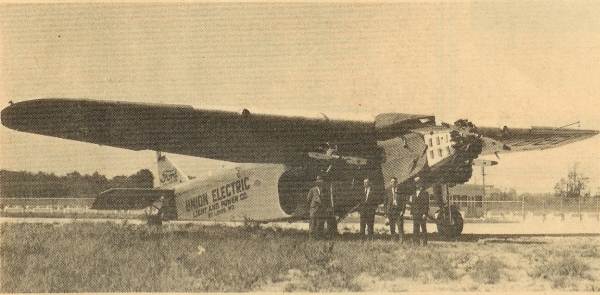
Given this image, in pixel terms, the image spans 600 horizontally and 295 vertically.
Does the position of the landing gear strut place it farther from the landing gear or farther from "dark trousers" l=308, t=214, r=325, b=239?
the landing gear

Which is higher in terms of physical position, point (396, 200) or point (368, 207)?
point (396, 200)

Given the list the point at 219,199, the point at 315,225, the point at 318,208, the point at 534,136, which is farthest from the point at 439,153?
the point at 219,199

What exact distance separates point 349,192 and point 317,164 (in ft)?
3.28

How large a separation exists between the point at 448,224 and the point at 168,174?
918 cm

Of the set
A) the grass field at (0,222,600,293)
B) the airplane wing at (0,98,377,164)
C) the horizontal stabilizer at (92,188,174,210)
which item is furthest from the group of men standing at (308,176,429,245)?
the horizontal stabilizer at (92,188,174,210)

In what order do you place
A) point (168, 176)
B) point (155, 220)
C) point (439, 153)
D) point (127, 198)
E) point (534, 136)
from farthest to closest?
point (168, 176), point (155, 220), point (127, 198), point (534, 136), point (439, 153)

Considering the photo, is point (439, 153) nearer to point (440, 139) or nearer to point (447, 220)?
point (440, 139)

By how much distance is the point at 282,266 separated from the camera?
8203 mm

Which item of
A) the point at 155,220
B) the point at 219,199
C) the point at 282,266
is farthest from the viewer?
the point at 155,220

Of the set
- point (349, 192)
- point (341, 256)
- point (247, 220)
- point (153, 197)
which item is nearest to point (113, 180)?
point (153, 197)

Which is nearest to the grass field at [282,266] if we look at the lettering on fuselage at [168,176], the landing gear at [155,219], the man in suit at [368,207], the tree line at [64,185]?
the man in suit at [368,207]

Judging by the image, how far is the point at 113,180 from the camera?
4294 cm

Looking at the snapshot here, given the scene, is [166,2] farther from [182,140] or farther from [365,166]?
[365,166]

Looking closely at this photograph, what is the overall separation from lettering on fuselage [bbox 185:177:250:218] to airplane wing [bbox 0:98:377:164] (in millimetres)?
1064
